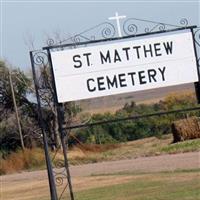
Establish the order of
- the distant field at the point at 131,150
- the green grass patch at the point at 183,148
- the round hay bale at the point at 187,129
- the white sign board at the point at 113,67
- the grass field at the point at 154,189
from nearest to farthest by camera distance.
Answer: the white sign board at the point at 113,67, the grass field at the point at 154,189, the green grass patch at the point at 183,148, the distant field at the point at 131,150, the round hay bale at the point at 187,129

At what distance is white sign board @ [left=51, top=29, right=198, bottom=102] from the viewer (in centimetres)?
1191

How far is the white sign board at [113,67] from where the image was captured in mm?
11906

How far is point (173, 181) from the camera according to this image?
17859 mm

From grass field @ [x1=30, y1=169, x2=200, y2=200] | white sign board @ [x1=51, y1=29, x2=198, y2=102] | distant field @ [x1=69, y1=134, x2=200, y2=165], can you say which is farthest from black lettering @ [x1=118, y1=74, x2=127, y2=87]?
distant field @ [x1=69, y1=134, x2=200, y2=165]

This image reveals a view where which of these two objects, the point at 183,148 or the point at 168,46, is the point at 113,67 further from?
the point at 183,148

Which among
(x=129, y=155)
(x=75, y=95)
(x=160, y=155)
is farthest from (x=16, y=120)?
(x=75, y=95)

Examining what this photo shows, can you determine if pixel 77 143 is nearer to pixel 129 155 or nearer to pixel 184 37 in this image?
pixel 129 155

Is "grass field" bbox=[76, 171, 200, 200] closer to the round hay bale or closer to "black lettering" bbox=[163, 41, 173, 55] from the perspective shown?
"black lettering" bbox=[163, 41, 173, 55]

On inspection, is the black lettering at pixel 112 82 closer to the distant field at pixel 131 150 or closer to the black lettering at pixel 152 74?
the black lettering at pixel 152 74

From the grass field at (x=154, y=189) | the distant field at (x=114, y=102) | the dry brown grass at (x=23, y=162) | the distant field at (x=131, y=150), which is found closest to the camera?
the grass field at (x=154, y=189)

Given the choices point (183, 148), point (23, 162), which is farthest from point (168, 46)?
point (23, 162)

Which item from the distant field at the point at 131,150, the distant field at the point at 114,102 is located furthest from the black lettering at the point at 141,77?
the distant field at the point at 114,102

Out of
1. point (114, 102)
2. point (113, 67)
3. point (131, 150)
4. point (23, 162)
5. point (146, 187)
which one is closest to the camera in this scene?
point (113, 67)

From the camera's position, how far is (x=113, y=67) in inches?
470
